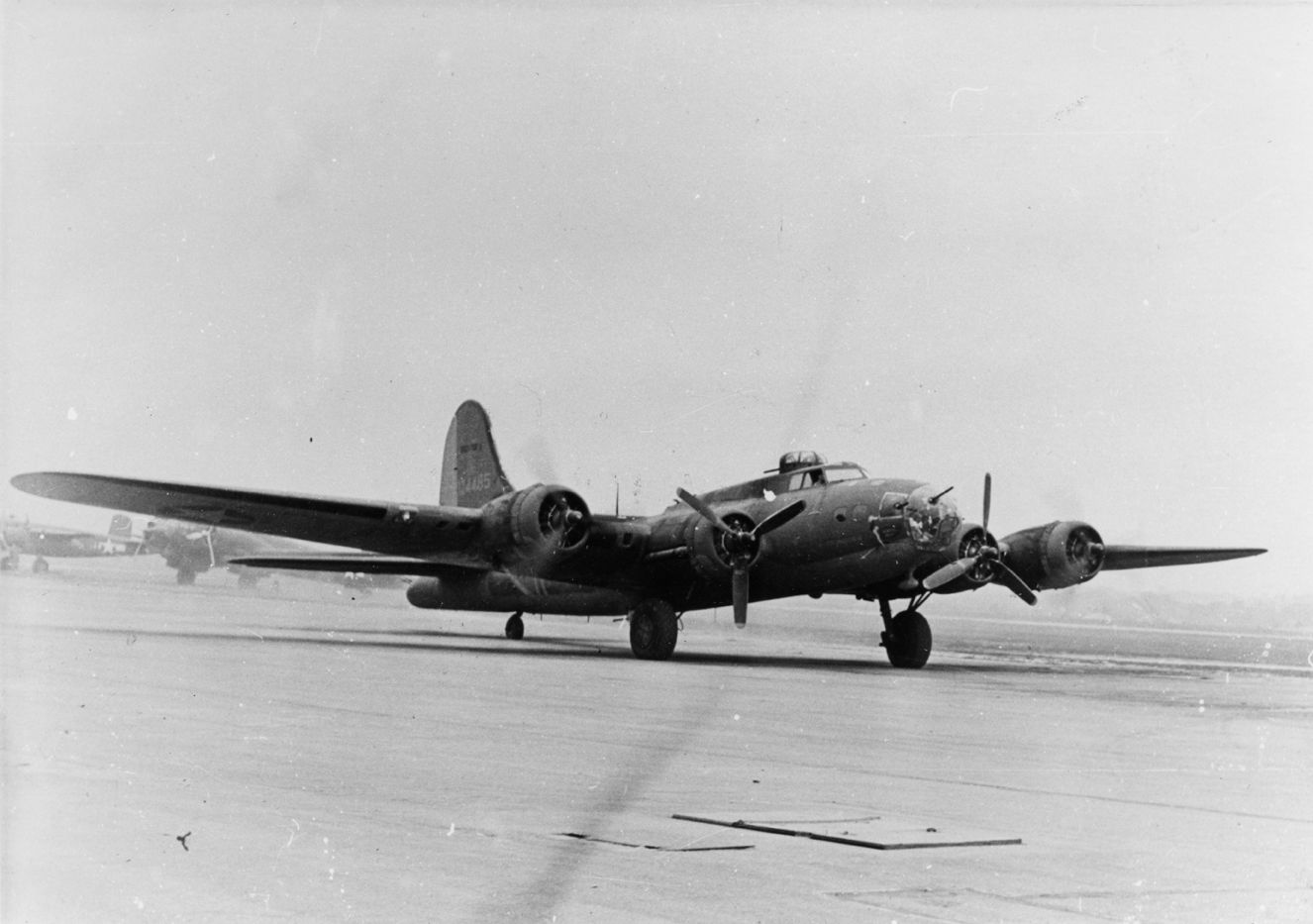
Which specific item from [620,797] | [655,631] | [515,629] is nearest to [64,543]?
[515,629]

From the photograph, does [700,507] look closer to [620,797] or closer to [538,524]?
[538,524]

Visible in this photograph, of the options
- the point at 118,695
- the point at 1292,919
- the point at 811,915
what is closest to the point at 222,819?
the point at 811,915

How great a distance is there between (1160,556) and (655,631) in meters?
10.9

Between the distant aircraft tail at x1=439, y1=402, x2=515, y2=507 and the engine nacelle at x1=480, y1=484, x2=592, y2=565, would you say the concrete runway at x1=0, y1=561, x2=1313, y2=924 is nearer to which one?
the engine nacelle at x1=480, y1=484, x2=592, y2=565

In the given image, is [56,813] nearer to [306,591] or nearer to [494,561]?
[494,561]

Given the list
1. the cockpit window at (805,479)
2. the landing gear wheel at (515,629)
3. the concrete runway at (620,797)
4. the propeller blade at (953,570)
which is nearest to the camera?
the concrete runway at (620,797)

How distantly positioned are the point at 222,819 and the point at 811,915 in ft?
11.7

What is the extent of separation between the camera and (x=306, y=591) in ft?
277

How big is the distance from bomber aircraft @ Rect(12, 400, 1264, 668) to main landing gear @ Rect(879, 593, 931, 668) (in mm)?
22

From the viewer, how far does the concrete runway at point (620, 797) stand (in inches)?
257

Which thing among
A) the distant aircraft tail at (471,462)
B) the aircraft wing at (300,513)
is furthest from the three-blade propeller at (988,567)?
the distant aircraft tail at (471,462)

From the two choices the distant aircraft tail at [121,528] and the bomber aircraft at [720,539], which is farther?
the distant aircraft tail at [121,528]

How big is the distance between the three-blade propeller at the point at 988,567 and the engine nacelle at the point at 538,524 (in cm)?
588

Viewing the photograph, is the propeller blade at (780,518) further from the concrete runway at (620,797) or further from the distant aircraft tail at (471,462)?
the distant aircraft tail at (471,462)
